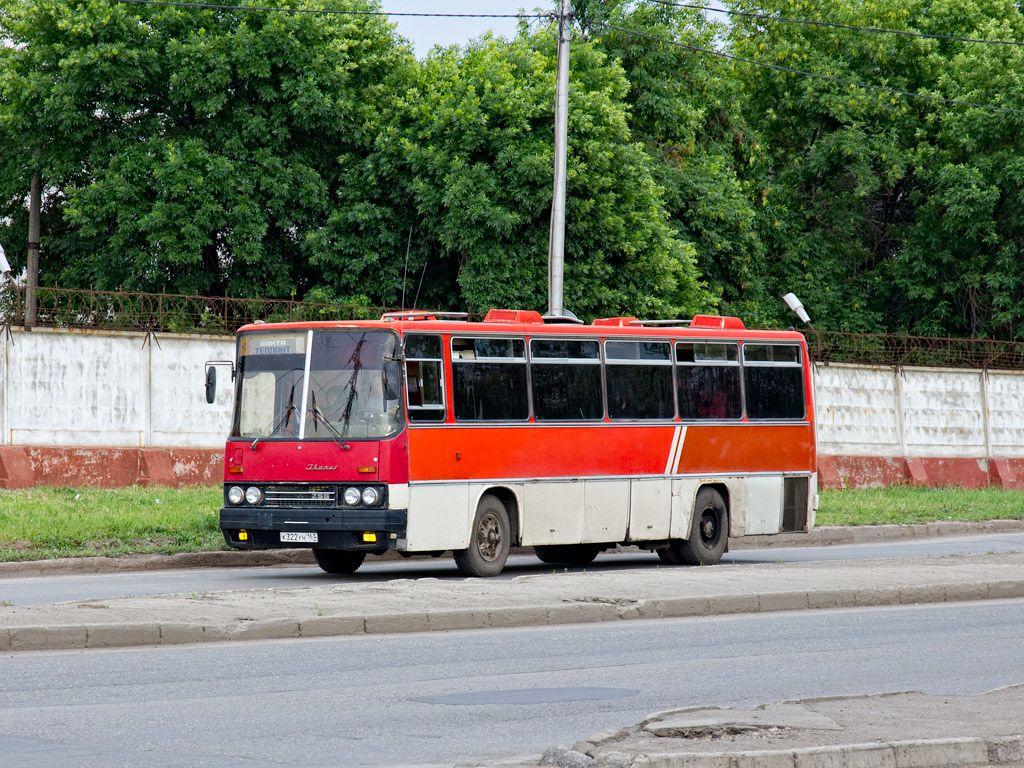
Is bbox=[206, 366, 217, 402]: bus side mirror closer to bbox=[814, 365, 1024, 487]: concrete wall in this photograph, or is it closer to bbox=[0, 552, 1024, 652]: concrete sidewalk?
bbox=[0, 552, 1024, 652]: concrete sidewalk

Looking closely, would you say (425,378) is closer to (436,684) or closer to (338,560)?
(338,560)

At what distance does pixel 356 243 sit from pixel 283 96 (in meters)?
4.01

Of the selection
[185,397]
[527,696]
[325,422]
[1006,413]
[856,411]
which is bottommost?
[527,696]

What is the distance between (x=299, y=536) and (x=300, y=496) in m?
0.46

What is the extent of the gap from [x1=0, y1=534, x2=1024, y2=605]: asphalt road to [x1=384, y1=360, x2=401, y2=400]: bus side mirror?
211cm

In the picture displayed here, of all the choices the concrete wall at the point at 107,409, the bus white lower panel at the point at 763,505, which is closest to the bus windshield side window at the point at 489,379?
the bus white lower panel at the point at 763,505

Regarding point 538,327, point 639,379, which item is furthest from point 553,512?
point 639,379

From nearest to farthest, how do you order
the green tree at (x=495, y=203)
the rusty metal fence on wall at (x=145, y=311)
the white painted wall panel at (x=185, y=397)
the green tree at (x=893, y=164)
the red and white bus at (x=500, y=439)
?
the red and white bus at (x=500, y=439) → the rusty metal fence on wall at (x=145, y=311) → the white painted wall panel at (x=185, y=397) → the green tree at (x=495, y=203) → the green tree at (x=893, y=164)

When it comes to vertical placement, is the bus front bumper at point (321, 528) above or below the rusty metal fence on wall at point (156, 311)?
below

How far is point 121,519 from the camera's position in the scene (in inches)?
763

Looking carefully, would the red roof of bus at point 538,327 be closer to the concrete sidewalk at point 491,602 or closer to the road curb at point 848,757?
the concrete sidewalk at point 491,602

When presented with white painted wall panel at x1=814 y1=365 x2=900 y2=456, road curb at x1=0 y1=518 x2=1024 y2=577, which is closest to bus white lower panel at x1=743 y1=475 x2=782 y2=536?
road curb at x1=0 y1=518 x2=1024 y2=577

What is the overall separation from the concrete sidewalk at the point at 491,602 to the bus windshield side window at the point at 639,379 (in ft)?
8.98

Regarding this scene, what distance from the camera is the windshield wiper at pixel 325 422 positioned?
16438mm
